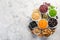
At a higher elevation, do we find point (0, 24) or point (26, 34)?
point (0, 24)

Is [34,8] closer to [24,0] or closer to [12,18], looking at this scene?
[24,0]

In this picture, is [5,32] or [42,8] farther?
[5,32]

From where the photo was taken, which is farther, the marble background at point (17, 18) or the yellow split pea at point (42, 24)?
the marble background at point (17, 18)

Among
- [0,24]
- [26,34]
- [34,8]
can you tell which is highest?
[34,8]

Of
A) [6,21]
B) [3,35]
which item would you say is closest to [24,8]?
[6,21]

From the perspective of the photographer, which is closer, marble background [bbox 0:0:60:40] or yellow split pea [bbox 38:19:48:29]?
yellow split pea [bbox 38:19:48:29]

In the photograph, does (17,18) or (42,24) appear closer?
(42,24)
